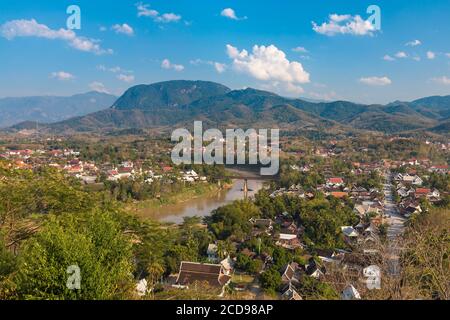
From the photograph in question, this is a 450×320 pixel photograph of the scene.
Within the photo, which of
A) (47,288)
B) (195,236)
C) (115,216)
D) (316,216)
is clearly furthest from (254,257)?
(47,288)

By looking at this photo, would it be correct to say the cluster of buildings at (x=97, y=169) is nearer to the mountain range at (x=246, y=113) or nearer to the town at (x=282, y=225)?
the town at (x=282, y=225)

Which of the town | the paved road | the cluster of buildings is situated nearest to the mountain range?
the town

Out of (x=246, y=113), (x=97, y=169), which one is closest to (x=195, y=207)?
(x=97, y=169)

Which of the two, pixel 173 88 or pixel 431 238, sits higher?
pixel 173 88

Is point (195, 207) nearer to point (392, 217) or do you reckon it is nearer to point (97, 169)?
point (392, 217)

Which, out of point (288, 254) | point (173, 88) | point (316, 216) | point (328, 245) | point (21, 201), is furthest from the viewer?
point (173, 88)
